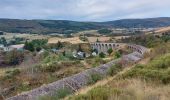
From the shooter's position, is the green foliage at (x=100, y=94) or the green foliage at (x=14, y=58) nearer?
the green foliage at (x=100, y=94)

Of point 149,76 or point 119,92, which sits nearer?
point 119,92

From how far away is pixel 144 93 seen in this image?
10.7 metres

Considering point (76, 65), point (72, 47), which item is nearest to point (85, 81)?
point (76, 65)

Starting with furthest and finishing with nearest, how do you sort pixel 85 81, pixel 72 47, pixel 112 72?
pixel 72 47, pixel 112 72, pixel 85 81

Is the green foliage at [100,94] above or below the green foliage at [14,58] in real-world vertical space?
above

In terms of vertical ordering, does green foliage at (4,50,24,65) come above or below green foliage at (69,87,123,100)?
below

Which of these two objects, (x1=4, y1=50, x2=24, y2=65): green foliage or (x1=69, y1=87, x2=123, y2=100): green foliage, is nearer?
(x1=69, y1=87, x2=123, y2=100): green foliage

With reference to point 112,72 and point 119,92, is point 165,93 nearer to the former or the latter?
point 119,92

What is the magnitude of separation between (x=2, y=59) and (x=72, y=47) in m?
29.7

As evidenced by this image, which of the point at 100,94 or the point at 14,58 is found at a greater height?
the point at 100,94

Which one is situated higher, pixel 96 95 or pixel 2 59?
pixel 96 95

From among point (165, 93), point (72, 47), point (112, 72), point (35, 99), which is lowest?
point (72, 47)

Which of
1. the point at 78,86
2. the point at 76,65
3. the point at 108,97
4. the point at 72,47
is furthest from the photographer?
the point at 72,47

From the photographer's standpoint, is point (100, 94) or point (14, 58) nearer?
point (100, 94)
